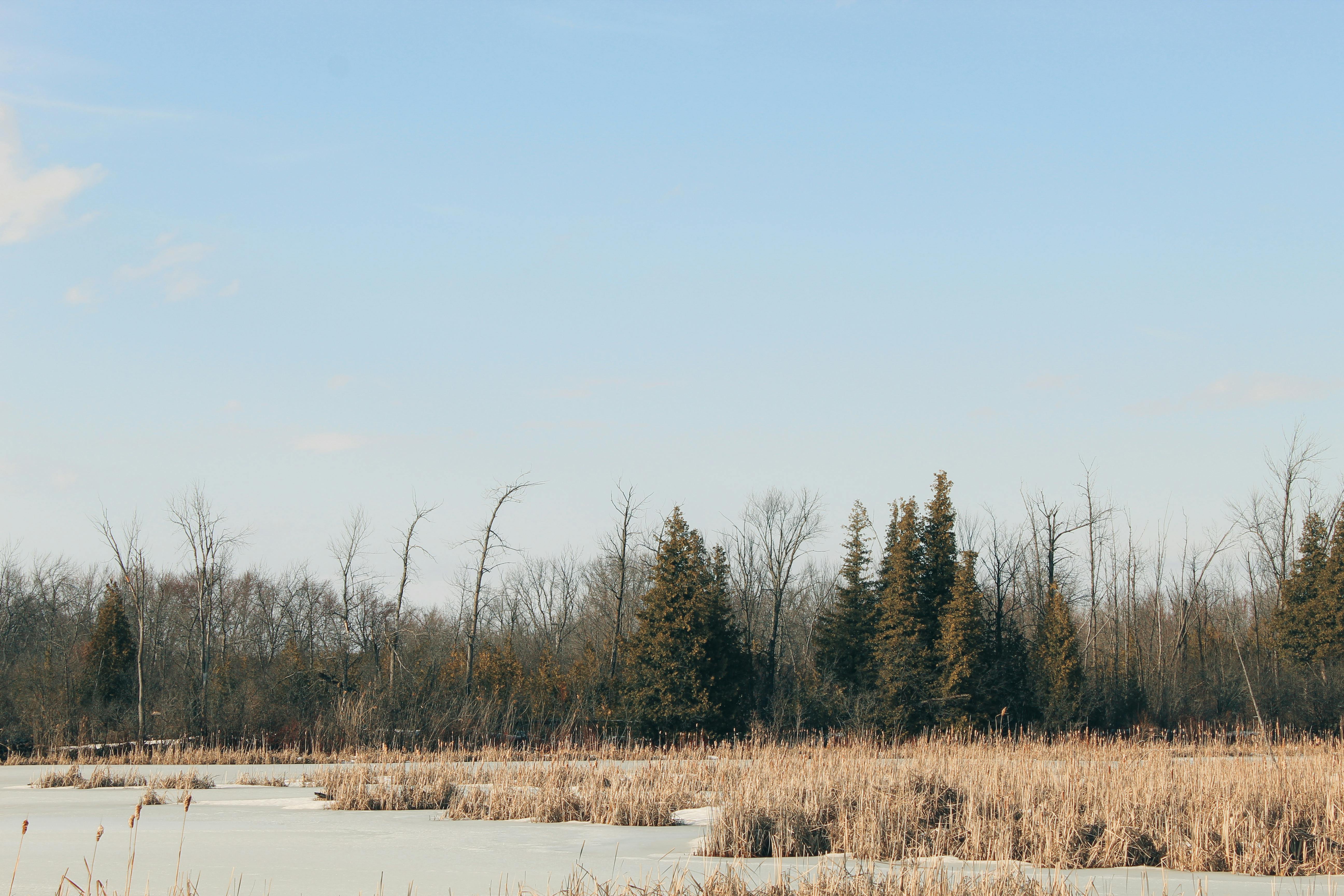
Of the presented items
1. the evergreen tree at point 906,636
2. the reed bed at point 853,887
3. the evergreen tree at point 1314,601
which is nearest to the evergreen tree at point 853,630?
the evergreen tree at point 906,636

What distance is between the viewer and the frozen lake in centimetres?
827

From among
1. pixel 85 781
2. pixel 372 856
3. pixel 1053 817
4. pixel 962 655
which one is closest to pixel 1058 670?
pixel 962 655

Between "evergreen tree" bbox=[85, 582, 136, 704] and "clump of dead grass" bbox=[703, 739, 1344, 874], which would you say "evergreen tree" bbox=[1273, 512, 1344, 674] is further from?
"evergreen tree" bbox=[85, 582, 136, 704]

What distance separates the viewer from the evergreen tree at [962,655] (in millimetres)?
34688

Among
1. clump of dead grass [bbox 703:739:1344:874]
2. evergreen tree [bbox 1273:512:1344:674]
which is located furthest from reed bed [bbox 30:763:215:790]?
evergreen tree [bbox 1273:512:1344:674]

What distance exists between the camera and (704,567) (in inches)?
1411

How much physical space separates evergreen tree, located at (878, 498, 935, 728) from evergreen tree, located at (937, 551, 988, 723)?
1.79 ft

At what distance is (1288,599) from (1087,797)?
38011 millimetres

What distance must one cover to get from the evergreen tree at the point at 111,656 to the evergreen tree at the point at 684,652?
61.5ft

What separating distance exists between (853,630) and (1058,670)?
288 inches

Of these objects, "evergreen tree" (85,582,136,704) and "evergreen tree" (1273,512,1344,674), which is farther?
"evergreen tree" (1273,512,1344,674)

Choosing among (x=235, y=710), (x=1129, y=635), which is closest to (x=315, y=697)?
(x=235, y=710)

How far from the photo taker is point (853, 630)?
38.1 metres

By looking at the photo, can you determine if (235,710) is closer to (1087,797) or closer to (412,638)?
(412,638)
